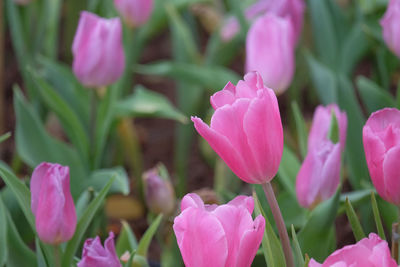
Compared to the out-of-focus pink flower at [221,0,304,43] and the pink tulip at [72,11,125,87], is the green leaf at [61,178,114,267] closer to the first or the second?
the pink tulip at [72,11,125,87]

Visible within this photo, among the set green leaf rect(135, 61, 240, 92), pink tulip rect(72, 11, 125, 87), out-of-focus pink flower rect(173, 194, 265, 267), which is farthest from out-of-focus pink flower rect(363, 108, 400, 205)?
green leaf rect(135, 61, 240, 92)

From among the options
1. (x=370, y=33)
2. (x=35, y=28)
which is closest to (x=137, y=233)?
(x=35, y=28)

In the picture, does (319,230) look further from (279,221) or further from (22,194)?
(22,194)

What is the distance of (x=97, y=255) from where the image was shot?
0.61m

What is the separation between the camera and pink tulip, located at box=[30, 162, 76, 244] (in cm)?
62

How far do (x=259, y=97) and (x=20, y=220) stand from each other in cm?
49

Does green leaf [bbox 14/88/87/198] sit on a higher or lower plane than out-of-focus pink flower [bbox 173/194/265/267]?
lower

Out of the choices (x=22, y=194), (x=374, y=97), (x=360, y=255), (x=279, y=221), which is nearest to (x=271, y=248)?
(x=279, y=221)

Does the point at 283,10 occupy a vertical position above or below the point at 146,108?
above

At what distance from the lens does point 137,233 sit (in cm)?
134

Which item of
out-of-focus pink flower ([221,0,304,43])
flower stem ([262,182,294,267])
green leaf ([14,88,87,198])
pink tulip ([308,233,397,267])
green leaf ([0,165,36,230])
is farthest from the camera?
out-of-focus pink flower ([221,0,304,43])

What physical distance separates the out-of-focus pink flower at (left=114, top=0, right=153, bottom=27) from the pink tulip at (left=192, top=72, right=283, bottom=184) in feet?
2.08

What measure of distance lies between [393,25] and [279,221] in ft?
1.44

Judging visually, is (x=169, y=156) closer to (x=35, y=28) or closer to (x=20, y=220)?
(x=35, y=28)
